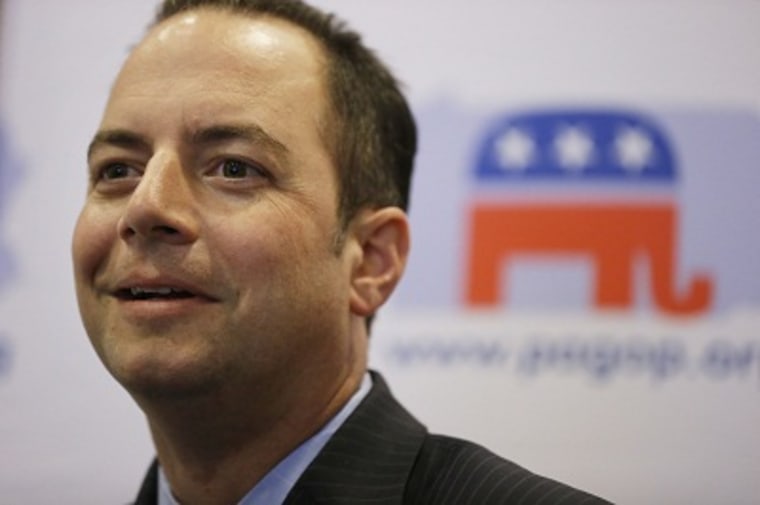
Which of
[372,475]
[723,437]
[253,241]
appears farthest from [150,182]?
[723,437]

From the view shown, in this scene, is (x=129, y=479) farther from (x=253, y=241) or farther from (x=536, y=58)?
(x=536, y=58)

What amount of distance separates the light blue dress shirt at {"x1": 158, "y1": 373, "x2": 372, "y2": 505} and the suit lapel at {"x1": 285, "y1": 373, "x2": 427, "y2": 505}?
4cm

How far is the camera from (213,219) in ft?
4.93

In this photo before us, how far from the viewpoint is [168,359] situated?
148 cm

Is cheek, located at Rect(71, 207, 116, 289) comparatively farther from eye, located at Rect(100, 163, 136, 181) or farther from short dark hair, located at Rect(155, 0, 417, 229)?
short dark hair, located at Rect(155, 0, 417, 229)

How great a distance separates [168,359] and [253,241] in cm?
19

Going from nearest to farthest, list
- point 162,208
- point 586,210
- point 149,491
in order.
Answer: point 162,208 → point 149,491 → point 586,210

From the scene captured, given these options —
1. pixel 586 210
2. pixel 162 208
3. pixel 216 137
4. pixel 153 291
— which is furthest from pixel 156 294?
pixel 586 210

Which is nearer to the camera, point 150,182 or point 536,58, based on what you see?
point 150,182

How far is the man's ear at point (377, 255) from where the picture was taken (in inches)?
67.6

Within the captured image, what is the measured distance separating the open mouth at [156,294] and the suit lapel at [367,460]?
0.29 m

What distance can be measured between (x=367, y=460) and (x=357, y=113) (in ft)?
1.73

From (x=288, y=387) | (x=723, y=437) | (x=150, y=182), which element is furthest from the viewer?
(x=723, y=437)

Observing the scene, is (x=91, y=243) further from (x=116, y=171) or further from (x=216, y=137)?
(x=216, y=137)
